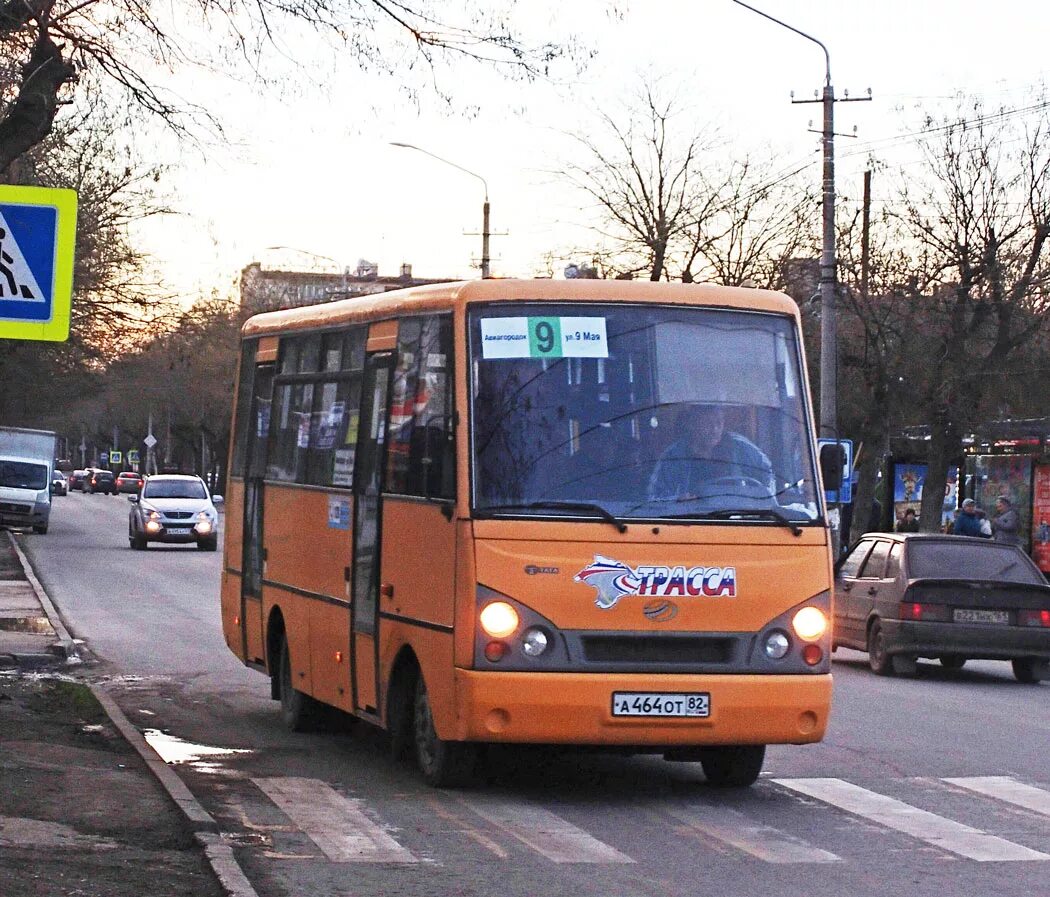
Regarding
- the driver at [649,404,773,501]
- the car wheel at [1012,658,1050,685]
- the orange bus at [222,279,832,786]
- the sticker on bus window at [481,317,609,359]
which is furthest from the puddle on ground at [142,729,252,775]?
the car wheel at [1012,658,1050,685]

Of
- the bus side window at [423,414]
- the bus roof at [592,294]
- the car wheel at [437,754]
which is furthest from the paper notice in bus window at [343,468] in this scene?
the car wheel at [437,754]

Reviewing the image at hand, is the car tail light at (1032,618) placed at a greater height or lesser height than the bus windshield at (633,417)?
lesser

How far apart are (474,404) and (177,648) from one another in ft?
35.0

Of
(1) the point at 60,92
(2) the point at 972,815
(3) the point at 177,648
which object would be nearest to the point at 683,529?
(2) the point at 972,815

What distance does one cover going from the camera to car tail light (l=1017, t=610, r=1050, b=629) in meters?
19.1

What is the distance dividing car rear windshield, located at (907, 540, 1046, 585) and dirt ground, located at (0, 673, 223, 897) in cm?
897

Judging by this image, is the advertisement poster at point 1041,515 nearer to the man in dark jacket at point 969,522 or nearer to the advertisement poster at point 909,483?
the man in dark jacket at point 969,522

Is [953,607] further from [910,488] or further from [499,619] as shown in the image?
[910,488]

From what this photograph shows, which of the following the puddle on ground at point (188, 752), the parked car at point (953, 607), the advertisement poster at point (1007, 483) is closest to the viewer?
the puddle on ground at point (188, 752)

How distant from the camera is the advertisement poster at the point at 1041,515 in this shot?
35.6 m

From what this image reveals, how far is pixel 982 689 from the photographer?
18.4m

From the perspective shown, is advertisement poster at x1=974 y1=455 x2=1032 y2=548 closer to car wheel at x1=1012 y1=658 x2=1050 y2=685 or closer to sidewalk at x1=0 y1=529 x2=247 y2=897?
car wheel at x1=1012 y1=658 x2=1050 y2=685

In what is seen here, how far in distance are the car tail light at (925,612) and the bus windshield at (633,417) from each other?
8716 millimetres

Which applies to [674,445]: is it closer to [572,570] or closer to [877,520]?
[572,570]
